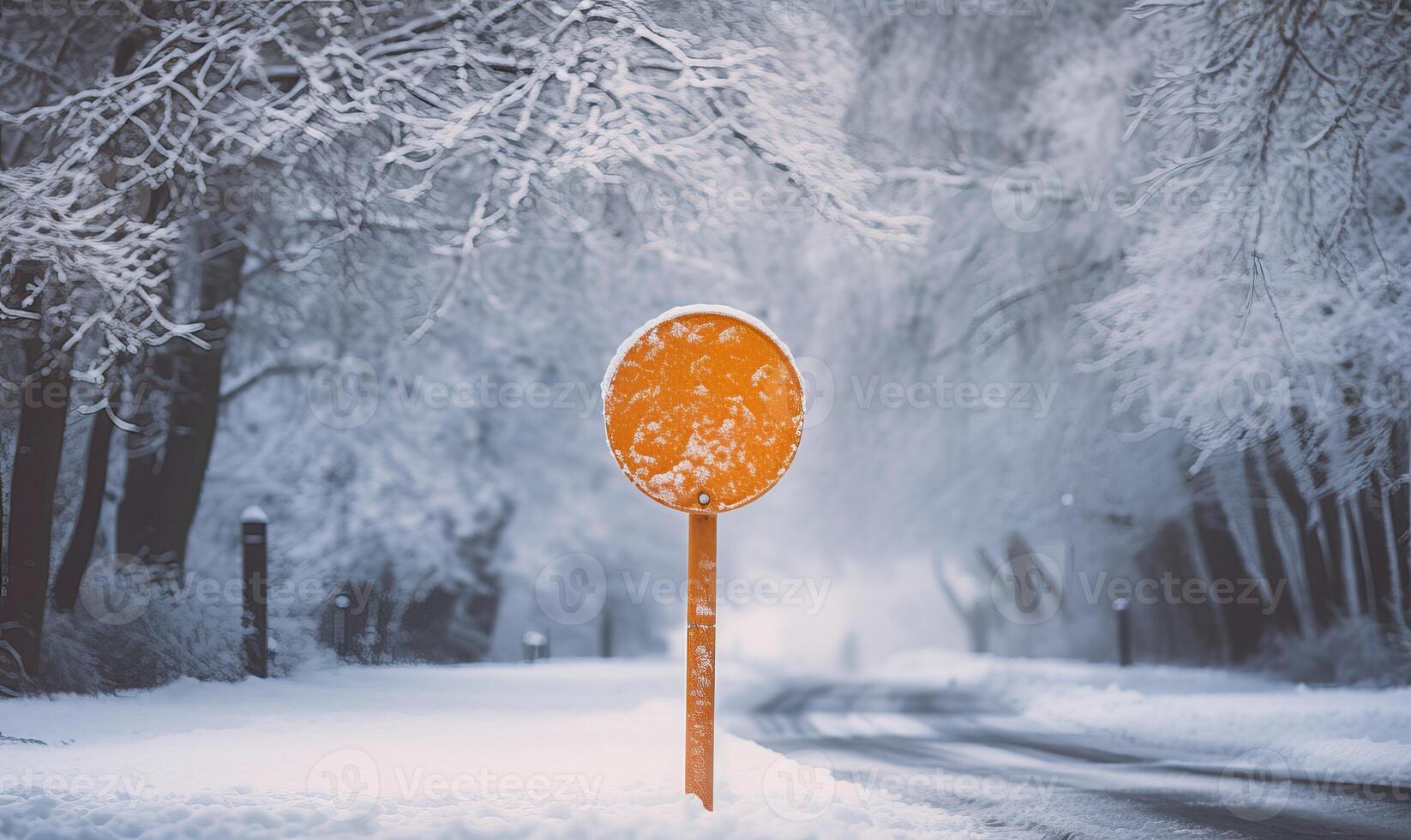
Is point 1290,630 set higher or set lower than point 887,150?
lower

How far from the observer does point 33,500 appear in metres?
10.1

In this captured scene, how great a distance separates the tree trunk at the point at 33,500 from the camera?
9883 mm

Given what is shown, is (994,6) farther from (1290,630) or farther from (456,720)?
(456,720)

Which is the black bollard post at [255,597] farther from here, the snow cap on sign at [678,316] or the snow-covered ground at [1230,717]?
the snow-covered ground at [1230,717]

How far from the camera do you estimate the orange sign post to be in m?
5.59

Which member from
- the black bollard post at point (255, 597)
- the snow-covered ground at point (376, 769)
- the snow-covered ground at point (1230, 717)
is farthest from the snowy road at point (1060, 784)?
the black bollard post at point (255, 597)

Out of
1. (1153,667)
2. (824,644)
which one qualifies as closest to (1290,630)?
(1153,667)

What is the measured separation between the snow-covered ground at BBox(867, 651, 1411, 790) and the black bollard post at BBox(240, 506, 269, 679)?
8.63 metres

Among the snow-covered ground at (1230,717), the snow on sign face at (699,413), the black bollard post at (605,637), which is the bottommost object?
the snow-covered ground at (1230,717)

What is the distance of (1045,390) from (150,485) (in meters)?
13.0

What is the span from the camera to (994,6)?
1644 cm

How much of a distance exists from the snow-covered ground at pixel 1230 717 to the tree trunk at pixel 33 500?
1035 centimetres

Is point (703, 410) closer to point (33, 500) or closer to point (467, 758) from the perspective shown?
point (467, 758)

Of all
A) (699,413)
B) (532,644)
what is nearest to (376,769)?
(699,413)
